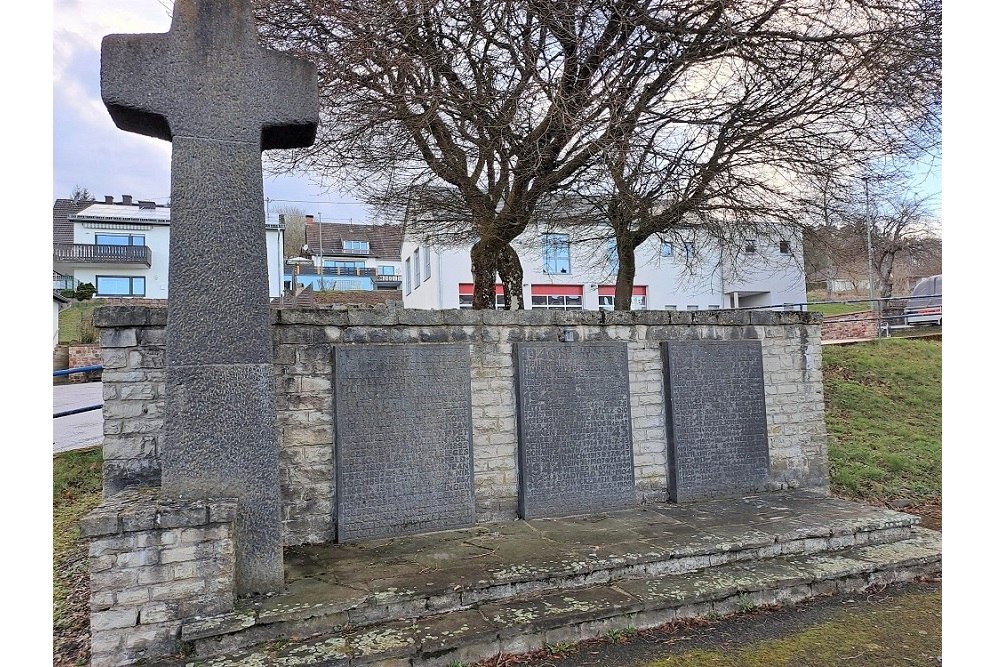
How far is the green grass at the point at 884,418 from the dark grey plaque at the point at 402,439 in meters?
5.18

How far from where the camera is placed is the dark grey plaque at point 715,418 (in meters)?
5.97

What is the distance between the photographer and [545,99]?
21.7 feet

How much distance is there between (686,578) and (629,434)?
1.73 metres

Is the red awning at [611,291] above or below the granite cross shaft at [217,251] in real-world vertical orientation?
above

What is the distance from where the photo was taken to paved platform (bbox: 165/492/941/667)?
3.27m

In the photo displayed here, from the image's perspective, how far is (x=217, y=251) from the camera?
3.64 meters

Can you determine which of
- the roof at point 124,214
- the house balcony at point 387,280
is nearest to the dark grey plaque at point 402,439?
the roof at point 124,214

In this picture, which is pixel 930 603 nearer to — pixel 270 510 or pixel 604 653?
pixel 604 653

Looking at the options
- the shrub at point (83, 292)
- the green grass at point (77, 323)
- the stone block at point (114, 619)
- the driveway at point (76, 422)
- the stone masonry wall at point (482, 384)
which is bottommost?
the stone block at point (114, 619)

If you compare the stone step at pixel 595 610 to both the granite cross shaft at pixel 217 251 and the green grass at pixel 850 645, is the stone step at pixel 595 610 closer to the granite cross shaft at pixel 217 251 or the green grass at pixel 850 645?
the green grass at pixel 850 645

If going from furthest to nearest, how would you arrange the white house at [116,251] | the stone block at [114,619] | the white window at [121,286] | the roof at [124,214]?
the roof at [124,214] < the white window at [121,286] < the white house at [116,251] < the stone block at [114,619]

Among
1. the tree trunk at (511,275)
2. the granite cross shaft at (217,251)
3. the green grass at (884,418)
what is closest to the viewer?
the granite cross shaft at (217,251)

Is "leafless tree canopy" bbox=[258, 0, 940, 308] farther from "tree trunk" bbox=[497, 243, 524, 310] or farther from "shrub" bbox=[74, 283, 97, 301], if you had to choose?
"shrub" bbox=[74, 283, 97, 301]

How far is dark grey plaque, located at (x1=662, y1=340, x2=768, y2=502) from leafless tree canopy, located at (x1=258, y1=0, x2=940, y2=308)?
2.40 metres
